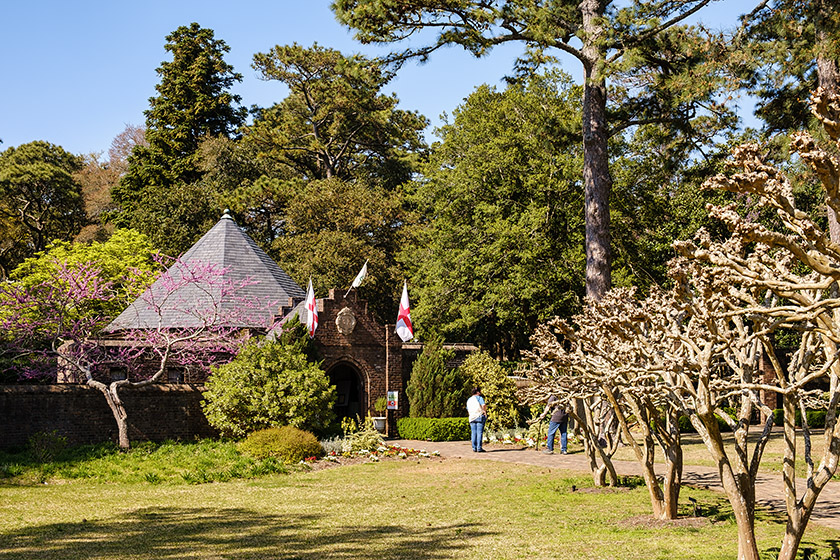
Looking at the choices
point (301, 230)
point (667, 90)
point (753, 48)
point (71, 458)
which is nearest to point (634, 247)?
point (667, 90)

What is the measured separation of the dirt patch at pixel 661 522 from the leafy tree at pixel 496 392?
14.9m

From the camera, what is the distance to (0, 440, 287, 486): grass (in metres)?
16.7

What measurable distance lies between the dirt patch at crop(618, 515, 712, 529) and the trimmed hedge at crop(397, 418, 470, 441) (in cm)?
1351

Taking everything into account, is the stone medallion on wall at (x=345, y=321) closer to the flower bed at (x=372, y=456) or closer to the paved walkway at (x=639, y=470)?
the paved walkway at (x=639, y=470)

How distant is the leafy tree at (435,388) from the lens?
25.5 meters

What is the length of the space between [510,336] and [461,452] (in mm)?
18552

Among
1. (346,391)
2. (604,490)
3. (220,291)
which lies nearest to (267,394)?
(220,291)

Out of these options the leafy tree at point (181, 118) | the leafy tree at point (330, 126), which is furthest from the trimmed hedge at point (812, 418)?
the leafy tree at point (181, 118)

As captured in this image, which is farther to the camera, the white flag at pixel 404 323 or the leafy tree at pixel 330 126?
the leafy tree at pixel 330 126

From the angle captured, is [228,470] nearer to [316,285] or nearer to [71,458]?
[71,458]

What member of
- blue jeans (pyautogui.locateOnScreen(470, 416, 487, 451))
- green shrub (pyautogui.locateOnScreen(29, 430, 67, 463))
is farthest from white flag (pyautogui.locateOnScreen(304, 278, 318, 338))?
green shrub (pyautogui.locateOnScreen(29, 430, 67, 463))

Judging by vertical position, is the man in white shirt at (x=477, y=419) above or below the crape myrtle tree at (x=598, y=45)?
below

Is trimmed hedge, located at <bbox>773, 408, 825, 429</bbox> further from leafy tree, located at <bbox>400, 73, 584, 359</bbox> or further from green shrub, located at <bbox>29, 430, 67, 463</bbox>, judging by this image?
green shrub, located at <bbox>29, 430, 67, 463</bbox>

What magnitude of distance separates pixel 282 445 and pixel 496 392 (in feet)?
30.6
